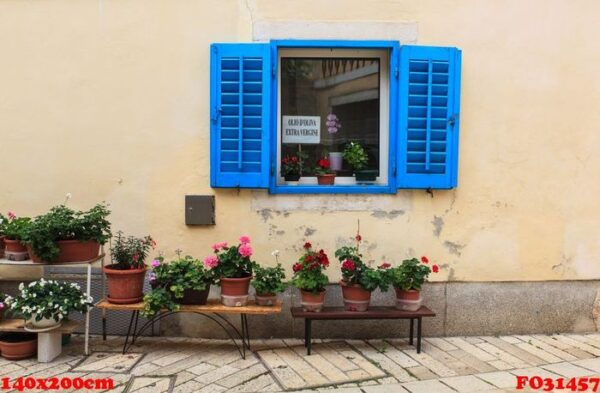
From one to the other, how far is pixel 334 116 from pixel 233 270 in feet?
5.79

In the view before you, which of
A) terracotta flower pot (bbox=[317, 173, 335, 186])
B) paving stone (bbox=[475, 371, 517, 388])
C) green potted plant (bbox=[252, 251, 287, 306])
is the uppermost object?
terracotta flower pot (bbox=[317, 173, 335, 186])

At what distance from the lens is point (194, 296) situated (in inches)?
171

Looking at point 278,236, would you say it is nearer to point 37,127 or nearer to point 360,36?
point 360,36

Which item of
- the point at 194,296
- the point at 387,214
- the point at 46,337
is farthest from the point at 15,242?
the point at 387,214

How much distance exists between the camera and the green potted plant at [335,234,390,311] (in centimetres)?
439

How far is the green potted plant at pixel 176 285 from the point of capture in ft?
13.7

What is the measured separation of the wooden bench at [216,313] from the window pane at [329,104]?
1.39 metres

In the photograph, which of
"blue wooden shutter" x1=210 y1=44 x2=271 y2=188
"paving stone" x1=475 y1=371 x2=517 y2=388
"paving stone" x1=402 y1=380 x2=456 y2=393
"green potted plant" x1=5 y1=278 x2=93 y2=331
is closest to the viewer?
"paving stone" x1=402 y1=380 x2=456 y2=393

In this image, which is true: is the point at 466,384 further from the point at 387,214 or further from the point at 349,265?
the point at 387,214

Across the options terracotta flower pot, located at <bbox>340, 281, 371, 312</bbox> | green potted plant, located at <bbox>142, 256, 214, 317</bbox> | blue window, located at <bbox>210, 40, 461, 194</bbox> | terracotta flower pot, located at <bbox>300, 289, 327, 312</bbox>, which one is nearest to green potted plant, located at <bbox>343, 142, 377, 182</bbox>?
blue window, located at <bbox>210, 40, 461, 194</bbox>

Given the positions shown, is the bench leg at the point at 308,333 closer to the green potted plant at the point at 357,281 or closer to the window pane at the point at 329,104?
the green potted plant at the point at 357,281

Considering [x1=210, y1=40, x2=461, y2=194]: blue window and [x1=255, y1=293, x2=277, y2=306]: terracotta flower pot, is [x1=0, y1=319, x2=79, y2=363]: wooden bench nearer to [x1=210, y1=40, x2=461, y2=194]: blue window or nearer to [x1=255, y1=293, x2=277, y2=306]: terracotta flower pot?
[x1=255, y1=293, x2=277, y2=306]: terracotta flower pot

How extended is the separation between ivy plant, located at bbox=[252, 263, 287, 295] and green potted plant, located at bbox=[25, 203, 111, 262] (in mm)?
1265

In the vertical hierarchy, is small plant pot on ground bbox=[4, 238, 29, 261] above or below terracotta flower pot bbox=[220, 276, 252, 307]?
above
